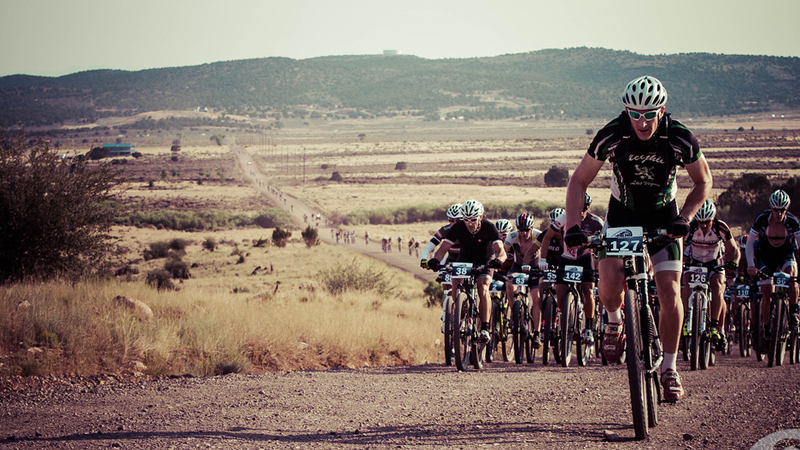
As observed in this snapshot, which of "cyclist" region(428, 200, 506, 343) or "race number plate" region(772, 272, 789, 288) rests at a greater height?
"cyclist" region(428, 200, 506, 343)

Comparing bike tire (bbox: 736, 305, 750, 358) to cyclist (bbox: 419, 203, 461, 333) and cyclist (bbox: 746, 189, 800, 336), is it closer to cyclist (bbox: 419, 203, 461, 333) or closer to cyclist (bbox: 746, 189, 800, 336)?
cyclist (bbox: 746, 189, 800, 336)

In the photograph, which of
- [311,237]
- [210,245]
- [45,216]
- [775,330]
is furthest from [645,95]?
[311,237]

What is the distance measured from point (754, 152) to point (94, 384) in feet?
392

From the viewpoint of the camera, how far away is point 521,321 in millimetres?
12273

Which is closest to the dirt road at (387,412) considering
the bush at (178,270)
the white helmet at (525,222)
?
the white helmet at (525,222)

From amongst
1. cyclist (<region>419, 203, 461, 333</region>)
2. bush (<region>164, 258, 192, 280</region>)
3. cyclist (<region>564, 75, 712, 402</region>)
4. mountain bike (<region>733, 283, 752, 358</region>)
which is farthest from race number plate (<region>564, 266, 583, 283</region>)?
bush (<region>164, 258, 192, 280</region>)

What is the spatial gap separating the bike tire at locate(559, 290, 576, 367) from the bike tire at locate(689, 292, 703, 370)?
1.58 metres

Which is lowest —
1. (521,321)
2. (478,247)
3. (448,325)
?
(521,321)

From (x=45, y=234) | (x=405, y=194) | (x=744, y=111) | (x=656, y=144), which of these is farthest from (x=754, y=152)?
(x=656, y=144)

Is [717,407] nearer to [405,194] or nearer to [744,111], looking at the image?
[405,194]

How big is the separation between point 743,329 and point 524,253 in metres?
3.92

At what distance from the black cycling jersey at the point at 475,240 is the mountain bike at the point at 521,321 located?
1651mm

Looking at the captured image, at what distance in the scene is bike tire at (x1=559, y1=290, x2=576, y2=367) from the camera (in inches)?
428

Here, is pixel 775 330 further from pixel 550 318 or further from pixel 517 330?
pixel 517 330
